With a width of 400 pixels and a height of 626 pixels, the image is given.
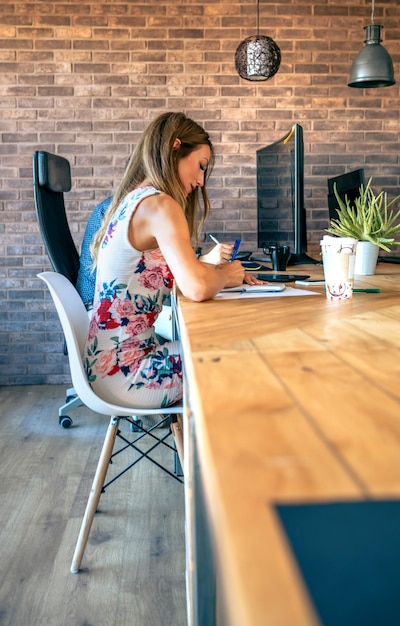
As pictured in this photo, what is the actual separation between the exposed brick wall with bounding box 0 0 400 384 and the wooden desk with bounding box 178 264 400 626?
129 inches

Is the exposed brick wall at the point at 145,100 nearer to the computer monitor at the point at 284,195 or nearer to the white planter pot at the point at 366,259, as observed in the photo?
the computer monitor at the point at 284,195

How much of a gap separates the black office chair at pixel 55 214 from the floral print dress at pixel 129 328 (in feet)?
3.76

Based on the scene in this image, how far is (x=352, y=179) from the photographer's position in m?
3.09

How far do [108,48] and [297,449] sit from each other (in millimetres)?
4119

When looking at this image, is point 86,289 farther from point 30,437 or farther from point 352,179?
point 352,179

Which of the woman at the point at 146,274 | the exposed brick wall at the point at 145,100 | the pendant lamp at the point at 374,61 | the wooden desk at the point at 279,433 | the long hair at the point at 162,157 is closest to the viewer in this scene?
the wooden desk at the point at 279,433

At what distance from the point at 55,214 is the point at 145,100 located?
1.37m

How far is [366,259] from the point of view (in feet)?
7.62

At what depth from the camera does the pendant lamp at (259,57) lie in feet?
12.4

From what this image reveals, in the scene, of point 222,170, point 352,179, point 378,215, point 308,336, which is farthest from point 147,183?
point 222,170

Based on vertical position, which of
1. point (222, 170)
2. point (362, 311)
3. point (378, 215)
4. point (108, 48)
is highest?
point (108, 48)

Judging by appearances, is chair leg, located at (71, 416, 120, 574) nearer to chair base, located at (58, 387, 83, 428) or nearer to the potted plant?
the potted plant

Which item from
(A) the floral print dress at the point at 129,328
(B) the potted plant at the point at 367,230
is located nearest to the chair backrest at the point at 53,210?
(A) the floral print dress at the point at 129,328

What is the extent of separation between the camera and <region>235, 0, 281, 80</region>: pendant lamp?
376cm
